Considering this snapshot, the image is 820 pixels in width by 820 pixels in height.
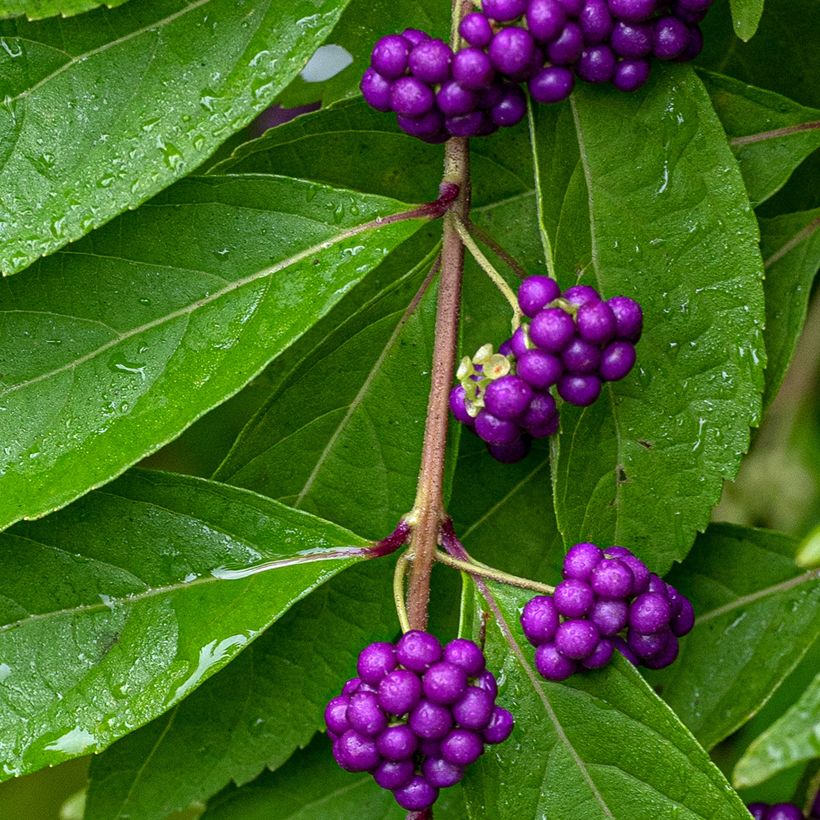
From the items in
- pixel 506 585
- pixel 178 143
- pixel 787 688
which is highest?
pixel 178 143

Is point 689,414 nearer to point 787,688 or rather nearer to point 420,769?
point 420,769

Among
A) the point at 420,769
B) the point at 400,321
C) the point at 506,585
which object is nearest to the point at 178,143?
the point at 400,321

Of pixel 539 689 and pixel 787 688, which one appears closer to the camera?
pixel 539 689

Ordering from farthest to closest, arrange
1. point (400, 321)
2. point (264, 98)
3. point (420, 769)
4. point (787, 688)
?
point (787, 688) < point (400, 321) < point (264, 98) < point (420, 769)

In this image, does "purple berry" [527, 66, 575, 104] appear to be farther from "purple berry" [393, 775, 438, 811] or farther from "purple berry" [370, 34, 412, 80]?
"purple berry" [393, 775, 438, 811]

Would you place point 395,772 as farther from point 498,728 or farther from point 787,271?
point 787,271

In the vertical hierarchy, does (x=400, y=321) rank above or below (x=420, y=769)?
above
